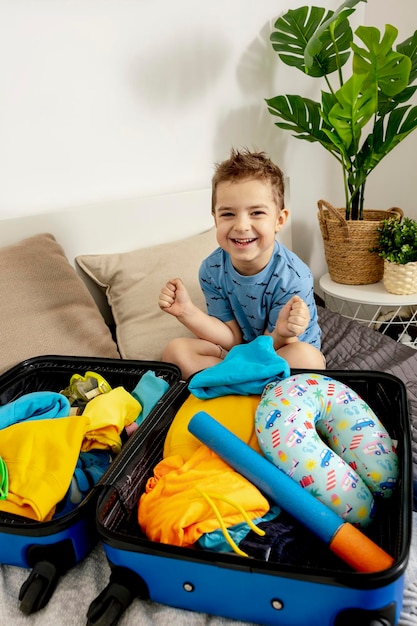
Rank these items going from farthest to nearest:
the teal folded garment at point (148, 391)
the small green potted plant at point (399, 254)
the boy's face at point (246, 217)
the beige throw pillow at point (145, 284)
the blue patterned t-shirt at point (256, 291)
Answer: the small green potted plant at point (399, 254) < the beige throw pillow at point (145, 284) < the blue patterned t-shirt at point (256, 291) < the boy's face at point (246, 217) < the teal folded garment at point (148, 391)

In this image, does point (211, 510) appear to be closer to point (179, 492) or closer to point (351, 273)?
point (179, 492)

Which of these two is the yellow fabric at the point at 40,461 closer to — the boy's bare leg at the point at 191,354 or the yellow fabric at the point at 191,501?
the yellow fabric at the point at 191,501

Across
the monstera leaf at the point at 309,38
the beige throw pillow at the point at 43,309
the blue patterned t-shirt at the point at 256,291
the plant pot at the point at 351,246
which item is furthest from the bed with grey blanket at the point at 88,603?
the monstera leaf at the point at 309,38

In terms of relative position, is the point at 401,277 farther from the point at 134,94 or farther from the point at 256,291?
the point at 134,94

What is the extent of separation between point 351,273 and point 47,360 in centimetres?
107

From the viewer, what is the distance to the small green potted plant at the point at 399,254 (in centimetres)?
161

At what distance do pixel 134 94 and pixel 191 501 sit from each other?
1.28 meters

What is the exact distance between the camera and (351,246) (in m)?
1.76

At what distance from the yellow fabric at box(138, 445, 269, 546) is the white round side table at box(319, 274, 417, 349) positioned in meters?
0.99

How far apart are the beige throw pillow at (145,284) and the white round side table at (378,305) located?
49 cm

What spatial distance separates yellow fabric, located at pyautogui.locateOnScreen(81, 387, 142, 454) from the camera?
94 centimetres

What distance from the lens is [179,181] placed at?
5.78ft

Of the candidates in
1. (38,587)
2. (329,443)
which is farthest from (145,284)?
(38,587)

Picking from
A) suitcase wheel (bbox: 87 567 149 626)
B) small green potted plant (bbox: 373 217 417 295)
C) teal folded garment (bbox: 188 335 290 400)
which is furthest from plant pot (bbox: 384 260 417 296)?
suitcase wheel (bbox: 87 567 149 626)
